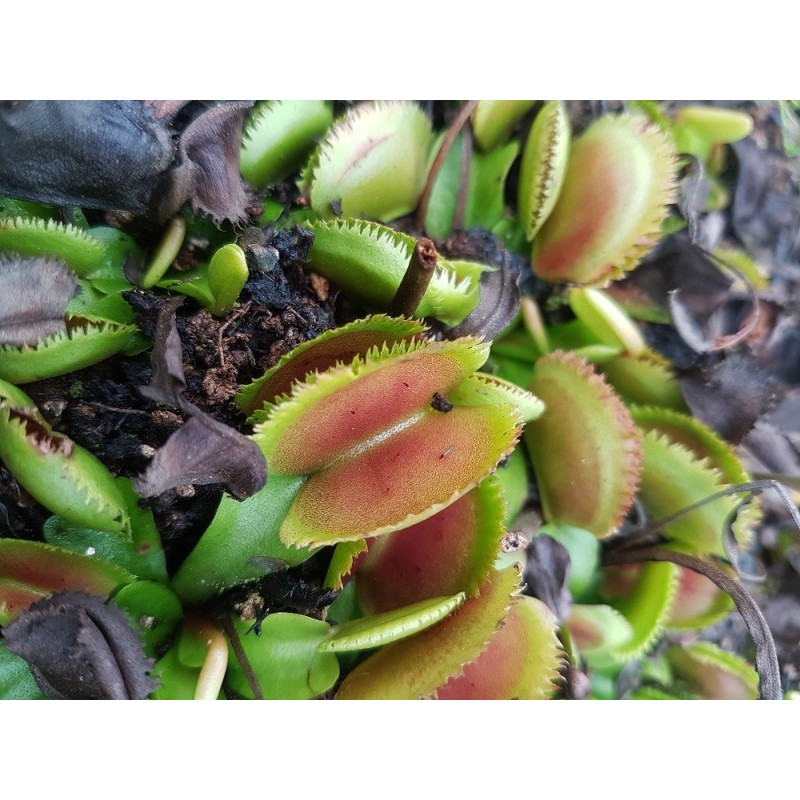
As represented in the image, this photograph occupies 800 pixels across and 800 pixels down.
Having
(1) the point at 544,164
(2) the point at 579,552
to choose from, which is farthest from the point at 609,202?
(2) the point at 579,552

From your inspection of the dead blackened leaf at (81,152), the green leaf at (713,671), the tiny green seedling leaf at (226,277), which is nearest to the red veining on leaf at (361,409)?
the tiny green seedling leaf at (226,277)

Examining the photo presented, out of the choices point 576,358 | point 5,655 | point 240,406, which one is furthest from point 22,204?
point 576,358

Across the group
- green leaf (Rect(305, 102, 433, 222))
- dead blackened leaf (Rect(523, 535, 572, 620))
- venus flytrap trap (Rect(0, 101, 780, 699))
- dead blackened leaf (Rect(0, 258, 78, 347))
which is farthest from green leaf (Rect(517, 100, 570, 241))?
dead blackened leaf (Rect(0, 258, 78, 347))

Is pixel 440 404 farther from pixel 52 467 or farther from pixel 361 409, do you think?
pixel 52 467

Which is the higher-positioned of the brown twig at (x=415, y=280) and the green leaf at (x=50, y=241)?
the brown twig at (x=415, y=280)

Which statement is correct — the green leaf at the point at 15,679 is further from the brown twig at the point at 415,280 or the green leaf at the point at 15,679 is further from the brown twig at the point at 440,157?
the brown twig at the point at 440,157

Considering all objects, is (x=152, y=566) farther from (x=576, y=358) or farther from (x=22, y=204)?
(x=576, y=358)

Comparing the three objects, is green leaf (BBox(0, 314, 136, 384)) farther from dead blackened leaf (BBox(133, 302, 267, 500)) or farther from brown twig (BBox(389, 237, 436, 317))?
brown twig (BBox(389, 237, 436, 317))
